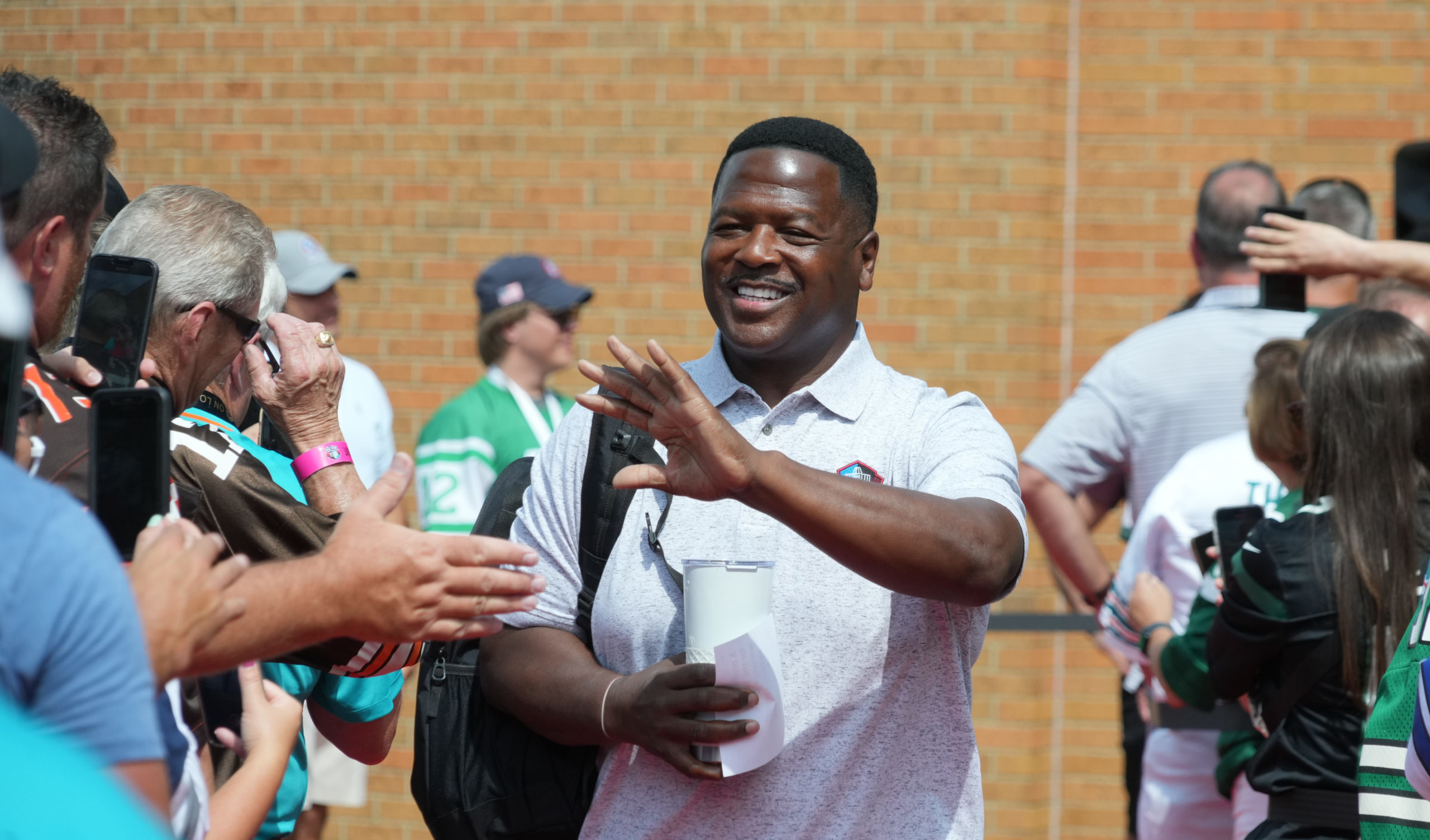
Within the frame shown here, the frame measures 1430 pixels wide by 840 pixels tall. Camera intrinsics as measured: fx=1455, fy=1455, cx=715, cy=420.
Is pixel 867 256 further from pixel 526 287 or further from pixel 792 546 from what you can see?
pixel 526 287

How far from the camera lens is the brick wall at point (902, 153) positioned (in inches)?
222

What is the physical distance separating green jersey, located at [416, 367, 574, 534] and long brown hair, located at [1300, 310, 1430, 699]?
116 inches

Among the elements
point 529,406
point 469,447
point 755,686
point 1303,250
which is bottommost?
point 469,447

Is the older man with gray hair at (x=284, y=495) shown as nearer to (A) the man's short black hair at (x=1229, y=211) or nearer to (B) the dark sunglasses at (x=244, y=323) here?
(B) the dark sunglasses at (x=244, y=323)

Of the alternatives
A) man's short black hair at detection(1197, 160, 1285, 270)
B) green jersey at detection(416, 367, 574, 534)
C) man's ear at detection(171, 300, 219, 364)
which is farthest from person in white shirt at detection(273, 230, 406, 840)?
man's short black hair at detection(1197, 160, 1285, 270)

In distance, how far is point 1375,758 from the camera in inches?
89.9

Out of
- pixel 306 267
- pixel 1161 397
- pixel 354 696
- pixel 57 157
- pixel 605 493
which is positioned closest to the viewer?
pixel 57 157

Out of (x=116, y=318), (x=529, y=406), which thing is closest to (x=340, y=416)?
(x=529, y=406)

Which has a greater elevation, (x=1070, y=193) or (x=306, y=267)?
(x=1070, y=193)

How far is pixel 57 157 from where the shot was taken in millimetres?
1870

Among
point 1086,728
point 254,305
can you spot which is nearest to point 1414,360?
point 254,305

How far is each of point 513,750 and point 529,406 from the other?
3141mm

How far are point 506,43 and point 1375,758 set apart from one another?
4.59 m

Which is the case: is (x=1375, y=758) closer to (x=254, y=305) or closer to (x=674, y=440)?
(x=674, y=440)
